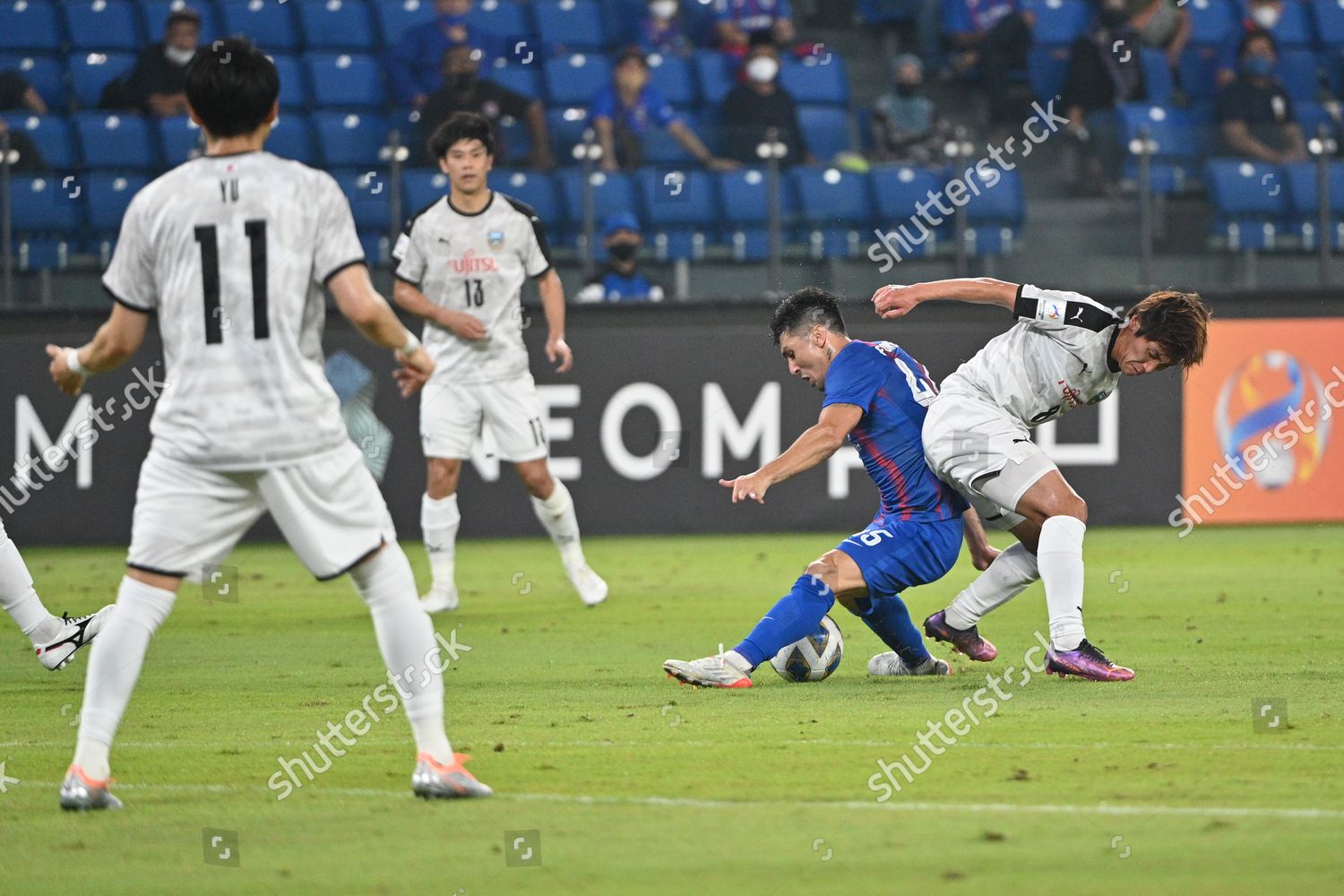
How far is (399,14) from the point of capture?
15359 mm

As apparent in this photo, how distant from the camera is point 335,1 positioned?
50.8ft

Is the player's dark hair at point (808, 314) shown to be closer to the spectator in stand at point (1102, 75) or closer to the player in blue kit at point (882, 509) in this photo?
the player in blue kit at point (882, 509)

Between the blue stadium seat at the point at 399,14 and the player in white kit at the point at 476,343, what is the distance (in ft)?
19.8

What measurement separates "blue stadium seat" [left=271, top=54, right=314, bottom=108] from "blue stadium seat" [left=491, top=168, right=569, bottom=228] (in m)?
2.16

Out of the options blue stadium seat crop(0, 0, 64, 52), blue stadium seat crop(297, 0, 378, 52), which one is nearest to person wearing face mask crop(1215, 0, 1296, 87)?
blue stadium seat crop(297, 0, 378, 52)

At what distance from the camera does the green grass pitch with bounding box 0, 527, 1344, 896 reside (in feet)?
13.4

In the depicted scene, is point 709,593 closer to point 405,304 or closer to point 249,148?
point 405,304

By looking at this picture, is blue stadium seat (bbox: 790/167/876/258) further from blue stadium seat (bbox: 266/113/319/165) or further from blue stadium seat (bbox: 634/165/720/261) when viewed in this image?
blue stadium seat (bbox: 266/113/319/165)

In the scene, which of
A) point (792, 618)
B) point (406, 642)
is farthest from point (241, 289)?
point (792, 618)

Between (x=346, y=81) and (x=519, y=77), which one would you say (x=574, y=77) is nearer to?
(x=519, y=77)

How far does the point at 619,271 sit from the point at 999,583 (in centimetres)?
661

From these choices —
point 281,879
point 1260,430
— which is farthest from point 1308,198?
point 281,879

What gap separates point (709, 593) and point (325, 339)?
14.0ft

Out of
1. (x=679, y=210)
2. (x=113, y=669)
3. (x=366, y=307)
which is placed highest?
(x=366, y=307)
